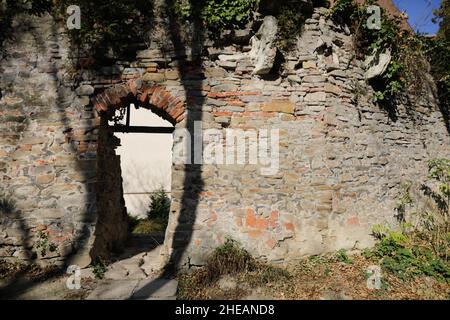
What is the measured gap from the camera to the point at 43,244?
4051 mm

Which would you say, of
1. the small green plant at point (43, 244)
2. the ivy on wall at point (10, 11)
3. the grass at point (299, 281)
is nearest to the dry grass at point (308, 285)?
the grass at point (299, 281)

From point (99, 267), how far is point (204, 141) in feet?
7.50

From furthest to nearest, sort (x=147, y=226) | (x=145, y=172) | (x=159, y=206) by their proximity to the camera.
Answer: (x=145, y=172) < (x=159, y=206) < (x=147, y=226)

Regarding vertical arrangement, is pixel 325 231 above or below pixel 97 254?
above

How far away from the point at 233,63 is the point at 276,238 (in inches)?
103

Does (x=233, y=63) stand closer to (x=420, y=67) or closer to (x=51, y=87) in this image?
(x=51, y=87)

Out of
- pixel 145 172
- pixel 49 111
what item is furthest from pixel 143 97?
pixel 145 172

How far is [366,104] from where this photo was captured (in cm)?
487

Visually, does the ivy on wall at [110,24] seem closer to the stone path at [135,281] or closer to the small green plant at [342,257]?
the stone path at [135,281]

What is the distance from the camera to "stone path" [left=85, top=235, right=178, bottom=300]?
3.44 metres

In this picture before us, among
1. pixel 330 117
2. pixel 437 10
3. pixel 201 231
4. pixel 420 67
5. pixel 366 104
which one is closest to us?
pixel 201 231

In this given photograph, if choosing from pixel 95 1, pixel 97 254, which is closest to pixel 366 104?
pixel 95 1

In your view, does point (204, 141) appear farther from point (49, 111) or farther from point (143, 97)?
point (49, 111)

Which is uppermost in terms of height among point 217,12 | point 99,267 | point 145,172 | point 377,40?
point 217,12
